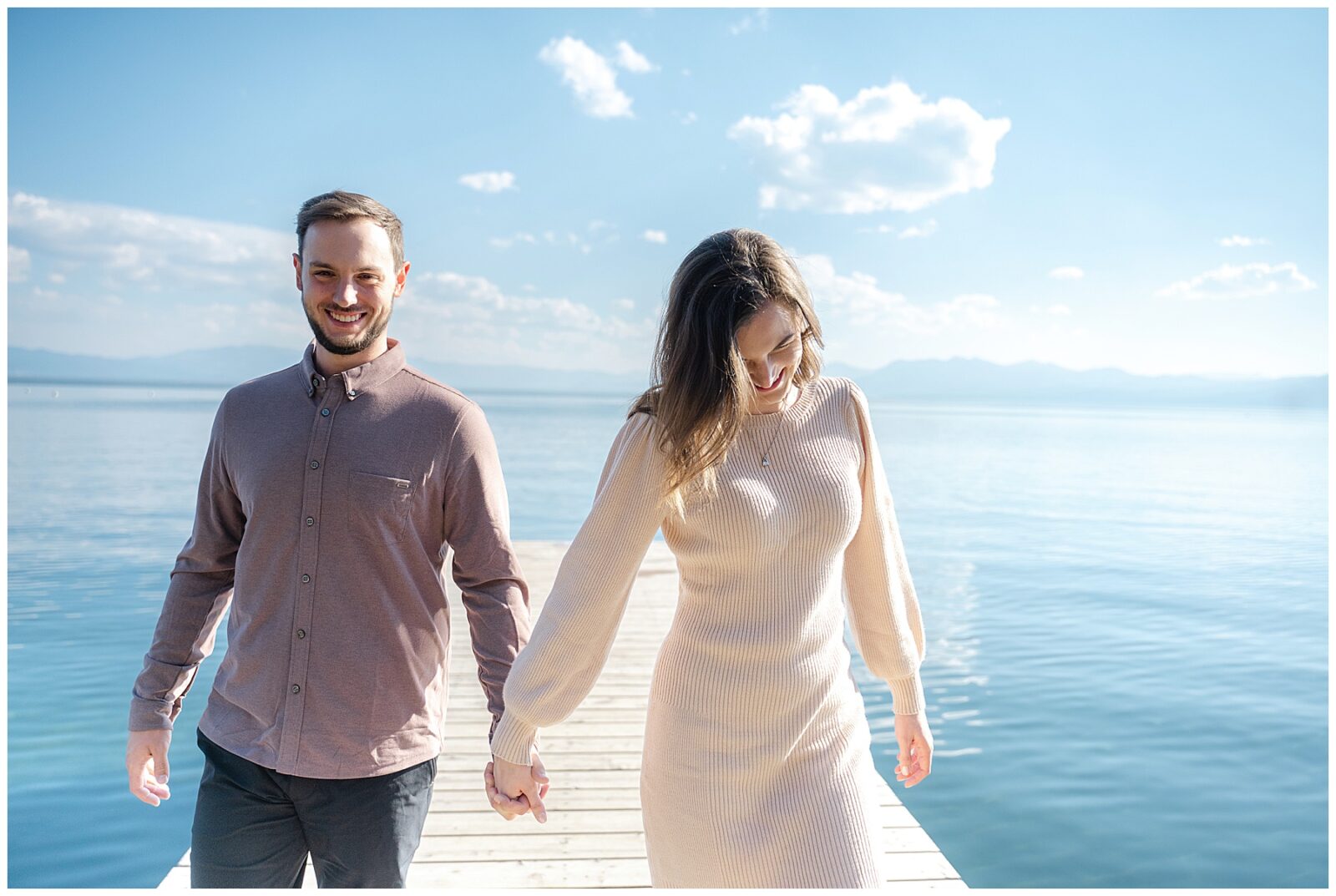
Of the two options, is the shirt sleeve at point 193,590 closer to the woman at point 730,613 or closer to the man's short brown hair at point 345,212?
the man's short brown hair at point 345,212

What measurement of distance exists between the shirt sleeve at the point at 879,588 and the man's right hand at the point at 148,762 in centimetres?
123

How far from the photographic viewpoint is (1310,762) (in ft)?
18.7

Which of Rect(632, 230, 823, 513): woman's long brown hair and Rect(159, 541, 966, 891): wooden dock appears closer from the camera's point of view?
Rect(632, 230, 823, 513): woman's long brown hair

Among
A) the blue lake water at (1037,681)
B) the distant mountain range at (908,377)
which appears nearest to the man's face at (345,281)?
the blue lake water at (1037,681)

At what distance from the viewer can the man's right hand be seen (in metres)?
1.80

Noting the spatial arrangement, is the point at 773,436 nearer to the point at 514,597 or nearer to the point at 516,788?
the point at 514,597

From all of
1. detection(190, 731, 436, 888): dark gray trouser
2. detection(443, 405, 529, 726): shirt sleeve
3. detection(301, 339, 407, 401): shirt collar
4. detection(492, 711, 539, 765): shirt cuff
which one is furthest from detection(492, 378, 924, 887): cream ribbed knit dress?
detection(301, 339, 407, 401): shirt collar

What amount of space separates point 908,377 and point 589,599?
156730mm

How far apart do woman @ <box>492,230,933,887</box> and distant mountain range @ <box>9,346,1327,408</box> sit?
10630 centimetres

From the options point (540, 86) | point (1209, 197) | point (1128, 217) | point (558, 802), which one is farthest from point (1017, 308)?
point (558, 802)

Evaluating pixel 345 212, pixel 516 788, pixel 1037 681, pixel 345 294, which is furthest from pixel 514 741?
pixel 1037 681

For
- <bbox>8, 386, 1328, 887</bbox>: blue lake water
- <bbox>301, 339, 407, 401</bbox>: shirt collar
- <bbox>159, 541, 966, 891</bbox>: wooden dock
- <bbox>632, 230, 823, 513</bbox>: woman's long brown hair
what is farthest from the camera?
<bbox>8, 386, 1328, 887</bbox>: blue lake water

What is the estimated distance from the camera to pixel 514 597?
183 cm

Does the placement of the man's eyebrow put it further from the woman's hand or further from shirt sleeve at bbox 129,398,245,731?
the woman's hand
